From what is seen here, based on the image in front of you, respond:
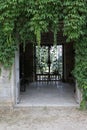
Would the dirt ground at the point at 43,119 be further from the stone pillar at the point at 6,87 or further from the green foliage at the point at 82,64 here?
the green foliage at the point at 82,64

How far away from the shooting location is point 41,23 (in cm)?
634

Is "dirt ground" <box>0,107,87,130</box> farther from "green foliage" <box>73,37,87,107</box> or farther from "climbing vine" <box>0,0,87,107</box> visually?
"climbing vine" <box>0,0,87,107</box>

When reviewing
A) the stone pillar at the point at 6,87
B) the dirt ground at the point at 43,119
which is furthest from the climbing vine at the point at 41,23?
the dirt ground at the point at 43,119

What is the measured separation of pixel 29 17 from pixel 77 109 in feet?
9.09

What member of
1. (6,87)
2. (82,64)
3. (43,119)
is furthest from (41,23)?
(43,119)

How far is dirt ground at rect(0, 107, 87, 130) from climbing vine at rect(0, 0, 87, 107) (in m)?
0.82

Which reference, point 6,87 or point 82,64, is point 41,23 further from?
point 6,87

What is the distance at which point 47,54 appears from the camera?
14.1 m

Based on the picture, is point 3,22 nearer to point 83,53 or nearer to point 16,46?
point 16,46

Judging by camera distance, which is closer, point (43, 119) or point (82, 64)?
point (43, 119)

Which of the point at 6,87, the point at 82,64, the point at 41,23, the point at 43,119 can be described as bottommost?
the point at 43,119

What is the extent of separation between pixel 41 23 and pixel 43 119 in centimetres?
233

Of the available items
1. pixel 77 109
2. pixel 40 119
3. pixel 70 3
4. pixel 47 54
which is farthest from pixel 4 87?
pixel 47 54

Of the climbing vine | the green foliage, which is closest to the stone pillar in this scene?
the climbing vine
